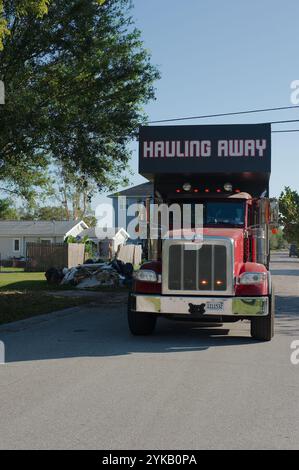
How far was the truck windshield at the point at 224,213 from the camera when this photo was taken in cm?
1201

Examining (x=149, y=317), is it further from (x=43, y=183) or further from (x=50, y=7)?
(x=43, y=183)

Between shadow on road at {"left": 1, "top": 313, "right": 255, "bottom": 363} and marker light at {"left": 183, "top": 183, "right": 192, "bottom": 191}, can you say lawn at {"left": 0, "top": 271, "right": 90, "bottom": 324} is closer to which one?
shadow on road at {"left": 1, "top": 313, "right": 255, "bottom": 363}

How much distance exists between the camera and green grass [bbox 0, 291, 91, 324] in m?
14.6

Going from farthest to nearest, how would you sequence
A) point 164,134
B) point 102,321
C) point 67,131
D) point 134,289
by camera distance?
point 67,131
point 102,321
point 164,134
point 134,289

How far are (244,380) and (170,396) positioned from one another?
131cm

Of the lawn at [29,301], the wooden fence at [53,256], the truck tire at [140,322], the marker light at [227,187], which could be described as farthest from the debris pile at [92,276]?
the truck tire at [140,322]

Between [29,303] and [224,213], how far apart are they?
7.36m

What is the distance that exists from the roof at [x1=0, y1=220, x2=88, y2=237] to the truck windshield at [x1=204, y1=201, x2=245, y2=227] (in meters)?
44.2

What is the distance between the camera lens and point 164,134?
13055 millimetres

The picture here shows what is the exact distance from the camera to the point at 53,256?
3978cm

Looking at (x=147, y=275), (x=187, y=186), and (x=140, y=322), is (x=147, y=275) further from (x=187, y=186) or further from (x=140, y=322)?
(x=187, y=186)

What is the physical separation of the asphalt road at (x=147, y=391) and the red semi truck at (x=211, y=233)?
65cm

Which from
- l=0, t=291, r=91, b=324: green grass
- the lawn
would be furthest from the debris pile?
l=0, t=291, r=91, b=324: green grass

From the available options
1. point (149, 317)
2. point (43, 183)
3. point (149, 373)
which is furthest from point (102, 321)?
point (43, 183)
